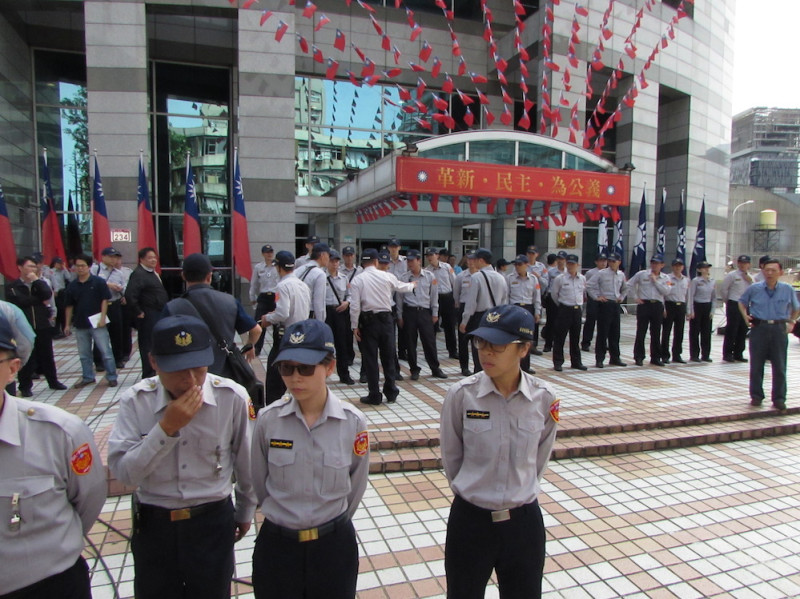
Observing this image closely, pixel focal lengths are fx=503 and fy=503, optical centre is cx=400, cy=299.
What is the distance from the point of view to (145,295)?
631cm

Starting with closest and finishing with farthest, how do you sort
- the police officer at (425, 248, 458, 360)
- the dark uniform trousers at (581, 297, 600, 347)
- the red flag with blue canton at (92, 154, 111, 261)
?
the dark uniform trousers at (581, 297, 600, 347)
the police officer at (425, 248, 458, 360)
the red flag with blue canton at (92, 154, 111, 261)

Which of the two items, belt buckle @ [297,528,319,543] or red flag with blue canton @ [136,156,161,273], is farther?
red flag with blue canton @ [136,156,161,273]

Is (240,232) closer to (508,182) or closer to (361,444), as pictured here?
(508,182)

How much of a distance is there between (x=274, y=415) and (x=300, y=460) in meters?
0.22

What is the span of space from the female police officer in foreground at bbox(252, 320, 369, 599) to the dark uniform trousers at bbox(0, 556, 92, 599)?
0.61 meters

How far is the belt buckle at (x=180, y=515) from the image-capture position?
6.73 ft

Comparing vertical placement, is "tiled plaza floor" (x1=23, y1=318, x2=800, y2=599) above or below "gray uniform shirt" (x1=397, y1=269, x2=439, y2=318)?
→ below

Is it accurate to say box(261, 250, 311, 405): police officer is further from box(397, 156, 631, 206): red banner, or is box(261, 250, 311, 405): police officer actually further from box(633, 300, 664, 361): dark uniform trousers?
box(633, 300, 664, 361): dark uniform trousers

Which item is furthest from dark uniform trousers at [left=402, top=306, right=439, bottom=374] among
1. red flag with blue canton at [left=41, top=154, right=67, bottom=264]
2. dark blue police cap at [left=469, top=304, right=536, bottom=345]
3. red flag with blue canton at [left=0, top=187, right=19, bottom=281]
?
red flag with blue canton at [left=41, top=154, right=67, bottom=264]

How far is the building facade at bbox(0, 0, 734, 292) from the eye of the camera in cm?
1186

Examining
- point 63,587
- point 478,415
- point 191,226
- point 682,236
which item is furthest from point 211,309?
point 682,236

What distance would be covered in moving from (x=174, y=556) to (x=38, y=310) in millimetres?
6291

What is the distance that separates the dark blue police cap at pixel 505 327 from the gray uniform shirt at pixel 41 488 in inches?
63.5

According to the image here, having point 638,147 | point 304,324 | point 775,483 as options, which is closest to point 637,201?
point 638,147
